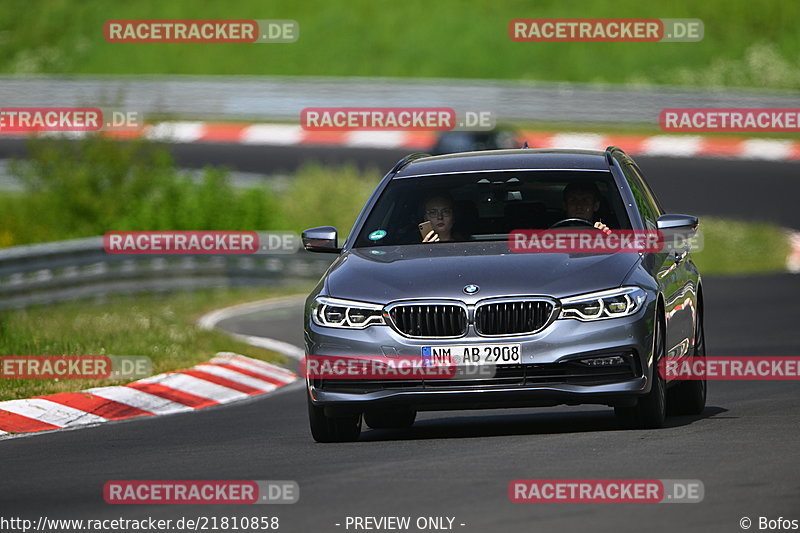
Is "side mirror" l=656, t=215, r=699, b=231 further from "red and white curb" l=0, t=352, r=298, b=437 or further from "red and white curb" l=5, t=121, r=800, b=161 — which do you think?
"red and white curb" l=5, t=121, r=800, b=161

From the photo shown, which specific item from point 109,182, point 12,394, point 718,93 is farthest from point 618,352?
point 718,93

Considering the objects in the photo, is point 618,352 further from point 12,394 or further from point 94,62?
point 94,62

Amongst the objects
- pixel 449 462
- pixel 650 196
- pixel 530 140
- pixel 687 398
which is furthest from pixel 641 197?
pixel 530 140

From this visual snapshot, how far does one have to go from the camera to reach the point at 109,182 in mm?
29469

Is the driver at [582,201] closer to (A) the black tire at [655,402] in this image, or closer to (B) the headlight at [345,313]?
(A) the black tire at [655,402]

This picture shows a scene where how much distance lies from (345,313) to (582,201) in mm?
1895

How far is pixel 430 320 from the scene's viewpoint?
1039cm

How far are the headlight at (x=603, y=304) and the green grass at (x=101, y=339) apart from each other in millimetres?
5009

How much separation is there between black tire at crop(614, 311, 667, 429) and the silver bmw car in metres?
0.01

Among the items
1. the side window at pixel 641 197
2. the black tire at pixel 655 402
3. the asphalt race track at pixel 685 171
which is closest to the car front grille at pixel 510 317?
the black tire at pixel 655 402

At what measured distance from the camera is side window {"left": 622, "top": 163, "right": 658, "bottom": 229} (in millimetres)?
11805

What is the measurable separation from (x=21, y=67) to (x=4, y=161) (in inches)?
470

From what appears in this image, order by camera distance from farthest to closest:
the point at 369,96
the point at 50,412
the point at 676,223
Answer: the point at 369,96 → the point at 50,412 → the point at 676,223

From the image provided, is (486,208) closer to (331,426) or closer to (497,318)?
(497,318)
